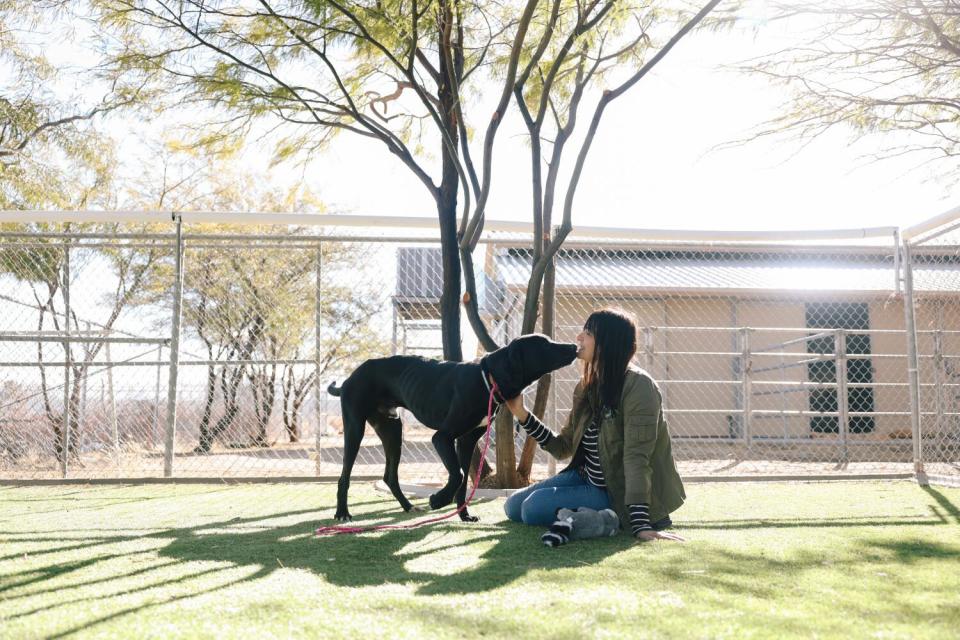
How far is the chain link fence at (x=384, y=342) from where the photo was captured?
6.25 meters

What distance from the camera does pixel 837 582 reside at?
2404 millimetres

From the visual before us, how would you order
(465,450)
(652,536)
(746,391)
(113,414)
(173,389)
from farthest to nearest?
1. (746,391)
2. (113,414)
3. (173,389)
4. (465,450)
5. (652,536)

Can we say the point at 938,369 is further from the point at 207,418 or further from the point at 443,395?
the point at 207,418

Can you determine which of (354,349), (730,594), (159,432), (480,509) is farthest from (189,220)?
(354,349)

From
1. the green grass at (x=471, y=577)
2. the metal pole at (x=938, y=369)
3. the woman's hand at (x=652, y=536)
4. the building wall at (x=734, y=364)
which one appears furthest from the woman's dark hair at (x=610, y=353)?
the building wall at (x=734, y=364)

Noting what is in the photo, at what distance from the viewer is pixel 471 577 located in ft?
8.17

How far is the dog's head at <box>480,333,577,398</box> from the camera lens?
3.39m

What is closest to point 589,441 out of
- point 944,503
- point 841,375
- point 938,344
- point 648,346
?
point 944,503

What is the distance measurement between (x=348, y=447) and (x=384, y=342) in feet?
26.8

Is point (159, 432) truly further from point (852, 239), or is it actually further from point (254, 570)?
point (852, 239)

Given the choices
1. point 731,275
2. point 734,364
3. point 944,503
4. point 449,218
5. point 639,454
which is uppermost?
point 731,275

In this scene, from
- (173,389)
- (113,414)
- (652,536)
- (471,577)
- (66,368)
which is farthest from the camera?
(113,414)

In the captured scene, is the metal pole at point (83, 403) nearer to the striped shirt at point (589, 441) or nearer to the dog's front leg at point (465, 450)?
the dog's front leg at point (465, 450)

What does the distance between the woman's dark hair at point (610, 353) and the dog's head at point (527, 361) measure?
126mm
